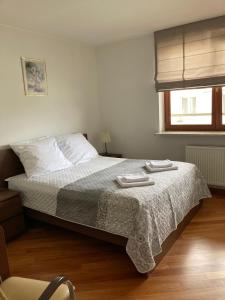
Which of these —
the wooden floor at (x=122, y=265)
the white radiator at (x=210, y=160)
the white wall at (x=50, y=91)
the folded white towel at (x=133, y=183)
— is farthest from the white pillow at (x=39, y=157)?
the white radiator at (x=210, y=160)

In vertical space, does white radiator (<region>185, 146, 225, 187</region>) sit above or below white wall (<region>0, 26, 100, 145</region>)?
below

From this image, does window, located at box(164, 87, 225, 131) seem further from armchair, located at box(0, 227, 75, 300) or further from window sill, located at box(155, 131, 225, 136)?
armchair, located at box(0, 227, 75, 300)

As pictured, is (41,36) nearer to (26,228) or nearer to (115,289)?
(26,228)

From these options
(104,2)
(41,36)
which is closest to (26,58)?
(41,36)

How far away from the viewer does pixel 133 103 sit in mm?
4191

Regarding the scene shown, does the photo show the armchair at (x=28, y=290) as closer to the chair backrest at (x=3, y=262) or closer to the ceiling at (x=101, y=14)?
the chair backrest at (x=3, y=262)

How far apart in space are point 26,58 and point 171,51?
1967 mm

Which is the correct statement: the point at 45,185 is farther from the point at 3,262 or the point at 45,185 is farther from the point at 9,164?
the point at 3,262

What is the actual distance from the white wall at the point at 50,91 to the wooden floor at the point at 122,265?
1369mm

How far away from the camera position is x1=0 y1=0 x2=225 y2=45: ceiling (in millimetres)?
2619

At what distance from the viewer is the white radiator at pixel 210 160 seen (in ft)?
11.6

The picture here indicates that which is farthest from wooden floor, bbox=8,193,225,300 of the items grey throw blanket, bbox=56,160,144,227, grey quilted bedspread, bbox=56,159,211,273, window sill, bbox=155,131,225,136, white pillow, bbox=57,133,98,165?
window sill, bbox=155,131,225,136

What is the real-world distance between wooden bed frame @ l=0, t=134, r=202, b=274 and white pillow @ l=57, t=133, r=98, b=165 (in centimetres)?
62

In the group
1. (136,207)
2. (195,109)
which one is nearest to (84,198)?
(136,207)
